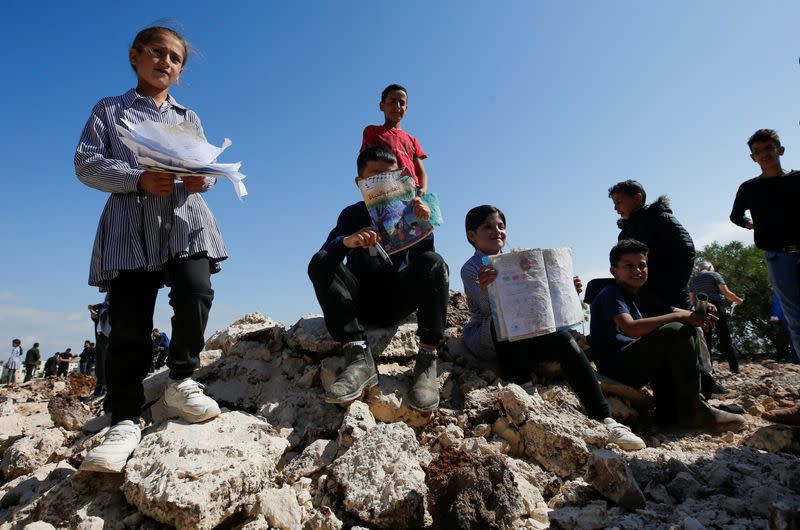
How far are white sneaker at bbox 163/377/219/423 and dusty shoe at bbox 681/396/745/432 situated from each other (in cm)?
310

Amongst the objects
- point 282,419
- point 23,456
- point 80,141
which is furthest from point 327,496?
point 80,141

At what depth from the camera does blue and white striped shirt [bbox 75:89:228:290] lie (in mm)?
2354

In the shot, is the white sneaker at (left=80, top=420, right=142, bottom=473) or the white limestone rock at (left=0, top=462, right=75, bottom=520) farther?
the white limestone rock at (left=0, top=462, right=75, bottom=520)

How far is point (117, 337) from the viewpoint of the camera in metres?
2.38

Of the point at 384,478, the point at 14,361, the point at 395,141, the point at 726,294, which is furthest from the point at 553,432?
the point at 14,361

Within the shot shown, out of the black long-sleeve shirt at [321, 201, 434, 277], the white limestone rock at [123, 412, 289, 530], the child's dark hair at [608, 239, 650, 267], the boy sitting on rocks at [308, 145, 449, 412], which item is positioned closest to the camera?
the white limestone rock at [123, 412, 289, 530]

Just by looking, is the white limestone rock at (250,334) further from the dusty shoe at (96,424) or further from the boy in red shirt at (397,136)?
the boy in red shirt at (397,136)

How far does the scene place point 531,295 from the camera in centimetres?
297

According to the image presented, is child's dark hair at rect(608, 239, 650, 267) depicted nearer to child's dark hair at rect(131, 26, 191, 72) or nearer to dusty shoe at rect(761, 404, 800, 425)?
dusty shoe at rect(761, 404, 800, 425)

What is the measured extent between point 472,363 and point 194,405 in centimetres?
191

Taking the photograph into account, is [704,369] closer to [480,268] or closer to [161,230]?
[480,268]

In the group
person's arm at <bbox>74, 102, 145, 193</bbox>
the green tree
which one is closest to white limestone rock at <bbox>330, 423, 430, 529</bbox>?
person's arm at <bbox>74, 102, 145, 193</bbox>

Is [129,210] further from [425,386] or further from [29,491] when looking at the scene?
[425,386]

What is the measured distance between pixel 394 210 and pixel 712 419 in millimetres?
2574
